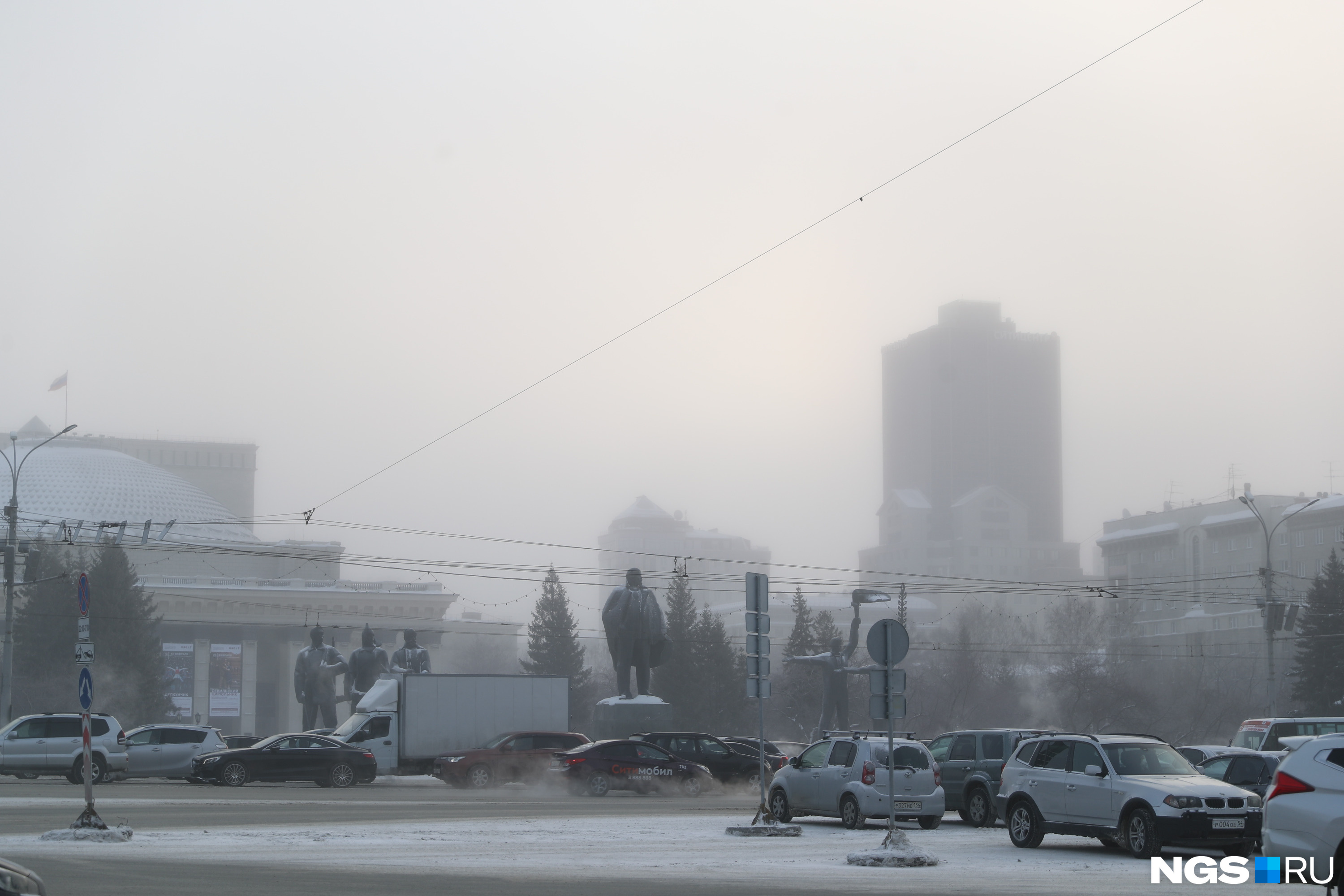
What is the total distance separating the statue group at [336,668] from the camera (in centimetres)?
5562

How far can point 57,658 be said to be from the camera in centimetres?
7838

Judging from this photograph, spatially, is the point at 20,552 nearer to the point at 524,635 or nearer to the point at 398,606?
the point at 524,635

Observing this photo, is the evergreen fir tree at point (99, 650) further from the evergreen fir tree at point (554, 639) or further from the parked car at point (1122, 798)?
the parked car at point (1122, 798)

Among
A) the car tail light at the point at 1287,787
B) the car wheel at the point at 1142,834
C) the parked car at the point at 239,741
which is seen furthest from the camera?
the parked car at the point at 239,741

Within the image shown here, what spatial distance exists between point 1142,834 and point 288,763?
2222 centimetres

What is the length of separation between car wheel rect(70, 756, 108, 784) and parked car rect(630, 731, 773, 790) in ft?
41.0

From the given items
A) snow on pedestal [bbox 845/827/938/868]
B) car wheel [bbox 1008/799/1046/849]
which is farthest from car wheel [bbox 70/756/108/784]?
car wheel [bbox 1008/799/1046/849]

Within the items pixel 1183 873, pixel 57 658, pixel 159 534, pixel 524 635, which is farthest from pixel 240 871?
pixel 159 534

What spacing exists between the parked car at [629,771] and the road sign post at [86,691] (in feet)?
43.6

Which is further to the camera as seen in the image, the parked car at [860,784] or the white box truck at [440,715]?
the white box truck at [440,715]

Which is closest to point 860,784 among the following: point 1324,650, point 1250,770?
point 1250,770

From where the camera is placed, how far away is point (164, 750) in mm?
35688

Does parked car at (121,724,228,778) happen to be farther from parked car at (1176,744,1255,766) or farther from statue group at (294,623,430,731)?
parked car at (1176,744,1255,766)

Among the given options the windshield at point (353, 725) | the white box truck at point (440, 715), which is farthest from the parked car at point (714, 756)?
the windshield at point (353, 725)
